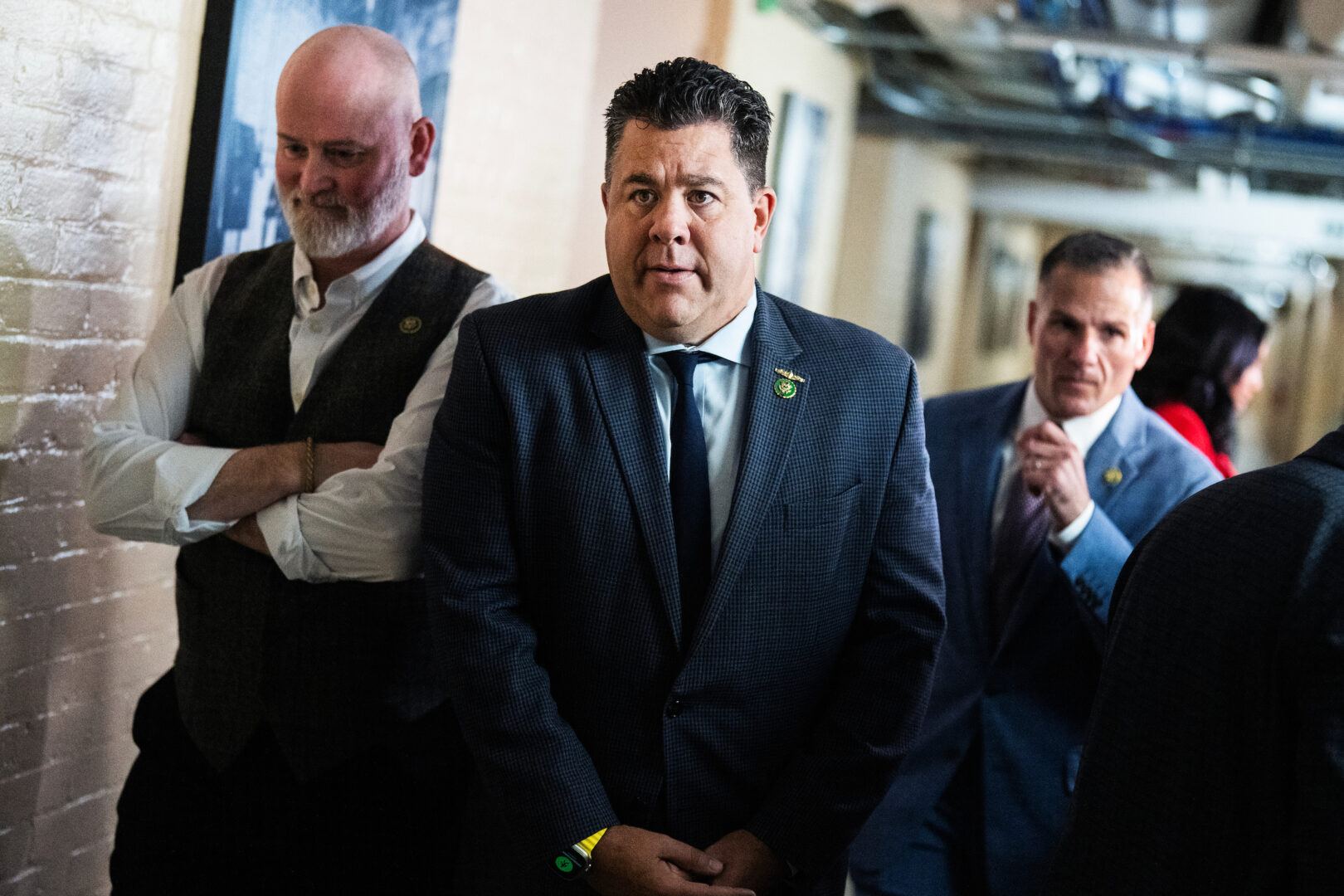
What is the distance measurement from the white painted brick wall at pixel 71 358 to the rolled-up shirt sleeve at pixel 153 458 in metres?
0.24

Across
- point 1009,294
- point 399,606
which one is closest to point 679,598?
point 399,606

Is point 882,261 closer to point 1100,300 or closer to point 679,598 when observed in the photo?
point 1100,300

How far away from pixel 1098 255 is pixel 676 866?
1.37 meters

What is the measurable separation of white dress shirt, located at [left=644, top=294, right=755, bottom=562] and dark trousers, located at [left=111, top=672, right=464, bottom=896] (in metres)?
0.76

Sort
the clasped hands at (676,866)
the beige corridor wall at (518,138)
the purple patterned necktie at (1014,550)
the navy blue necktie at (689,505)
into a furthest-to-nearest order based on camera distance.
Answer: the beige corridor wall at (518,138) → the purple patterned necktie at (1014,550) → the navy blue necktie at (689,505) → the clasped hands at (676,866)

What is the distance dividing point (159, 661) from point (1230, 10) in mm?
5141

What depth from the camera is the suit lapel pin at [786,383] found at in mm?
1709

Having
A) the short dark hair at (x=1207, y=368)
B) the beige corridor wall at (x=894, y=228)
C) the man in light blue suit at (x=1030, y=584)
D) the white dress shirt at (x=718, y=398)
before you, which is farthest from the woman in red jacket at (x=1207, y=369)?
the beige corridor wall at (x=894, y=228)

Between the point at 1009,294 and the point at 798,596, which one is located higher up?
the point at 1009,294

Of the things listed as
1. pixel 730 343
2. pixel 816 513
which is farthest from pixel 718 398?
pixel 816 513

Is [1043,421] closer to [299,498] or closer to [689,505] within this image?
A: [689,505]

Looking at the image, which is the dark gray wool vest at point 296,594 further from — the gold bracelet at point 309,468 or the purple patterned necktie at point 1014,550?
the purple patterned necktie at point 1014,550

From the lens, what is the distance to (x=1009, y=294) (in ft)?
44.6

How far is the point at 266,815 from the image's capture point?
1.97 meters
